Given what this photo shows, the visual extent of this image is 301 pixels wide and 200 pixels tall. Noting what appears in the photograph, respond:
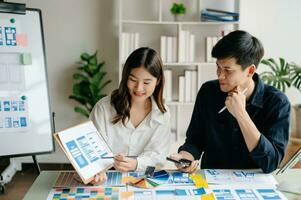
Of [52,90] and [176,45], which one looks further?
[52,90]

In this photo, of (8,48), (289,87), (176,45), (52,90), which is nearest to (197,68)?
(176,45)

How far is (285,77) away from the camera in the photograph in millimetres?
3438

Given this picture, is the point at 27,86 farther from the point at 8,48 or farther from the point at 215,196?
the point at 215,196

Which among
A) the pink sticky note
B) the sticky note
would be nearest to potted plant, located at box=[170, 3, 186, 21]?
the pink sticky note

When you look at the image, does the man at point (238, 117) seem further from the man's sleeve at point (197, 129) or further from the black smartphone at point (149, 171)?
the black smartphone at point (149, 171)

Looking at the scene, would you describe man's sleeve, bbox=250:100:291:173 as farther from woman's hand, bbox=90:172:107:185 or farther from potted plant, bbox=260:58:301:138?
potted plant, bbox=260:58:301:138

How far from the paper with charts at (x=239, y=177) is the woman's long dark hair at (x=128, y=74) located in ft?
1.45

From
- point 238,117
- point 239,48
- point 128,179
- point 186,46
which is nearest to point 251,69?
point 239,48

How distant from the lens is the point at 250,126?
1.61 m

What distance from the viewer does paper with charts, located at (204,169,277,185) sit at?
A: 5.09 feet

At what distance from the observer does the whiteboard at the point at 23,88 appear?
7.97 ft

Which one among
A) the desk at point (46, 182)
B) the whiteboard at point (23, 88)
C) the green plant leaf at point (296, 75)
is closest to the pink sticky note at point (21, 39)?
the whiteboard at point (23, 88)

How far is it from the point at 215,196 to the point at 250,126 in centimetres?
37

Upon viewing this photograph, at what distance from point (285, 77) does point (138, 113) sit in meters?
2.01
